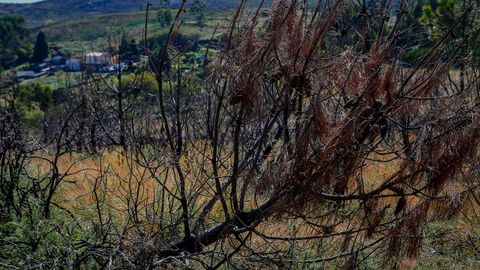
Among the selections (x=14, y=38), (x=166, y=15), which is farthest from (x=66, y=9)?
(x=166, y=15)

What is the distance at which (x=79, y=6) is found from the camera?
7180 inches

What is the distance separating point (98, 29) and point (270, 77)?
114 m

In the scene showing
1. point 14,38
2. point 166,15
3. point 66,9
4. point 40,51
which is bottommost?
point 166,15

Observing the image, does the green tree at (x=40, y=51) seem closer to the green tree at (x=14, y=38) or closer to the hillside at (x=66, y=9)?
the green tree at (x=14, y=38)

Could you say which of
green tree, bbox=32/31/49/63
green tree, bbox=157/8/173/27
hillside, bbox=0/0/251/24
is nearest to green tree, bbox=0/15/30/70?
green tree, bbox=32/31/49/63

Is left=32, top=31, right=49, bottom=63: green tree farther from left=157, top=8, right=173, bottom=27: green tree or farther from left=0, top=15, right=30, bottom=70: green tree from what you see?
left=157, top=8, right=173, bottom=27: green tree

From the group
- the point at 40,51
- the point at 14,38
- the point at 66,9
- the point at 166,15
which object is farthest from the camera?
the point at 66,9

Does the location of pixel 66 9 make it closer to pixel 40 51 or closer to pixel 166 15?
pixel 40 51

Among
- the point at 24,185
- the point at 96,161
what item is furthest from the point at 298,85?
the point at 96,161

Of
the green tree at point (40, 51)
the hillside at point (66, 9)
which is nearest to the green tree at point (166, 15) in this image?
the green tree at point (40, 51)

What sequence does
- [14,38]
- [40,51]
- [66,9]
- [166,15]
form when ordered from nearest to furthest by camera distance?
[166,15] < [40,51] < [14,38] < [66,9]

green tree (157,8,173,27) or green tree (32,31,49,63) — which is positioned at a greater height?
green tree (32,31,49,63)

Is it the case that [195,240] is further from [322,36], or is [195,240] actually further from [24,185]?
[24,185]

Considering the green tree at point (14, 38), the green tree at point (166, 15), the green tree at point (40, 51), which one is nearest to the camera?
the green tree at point (166, 15)
